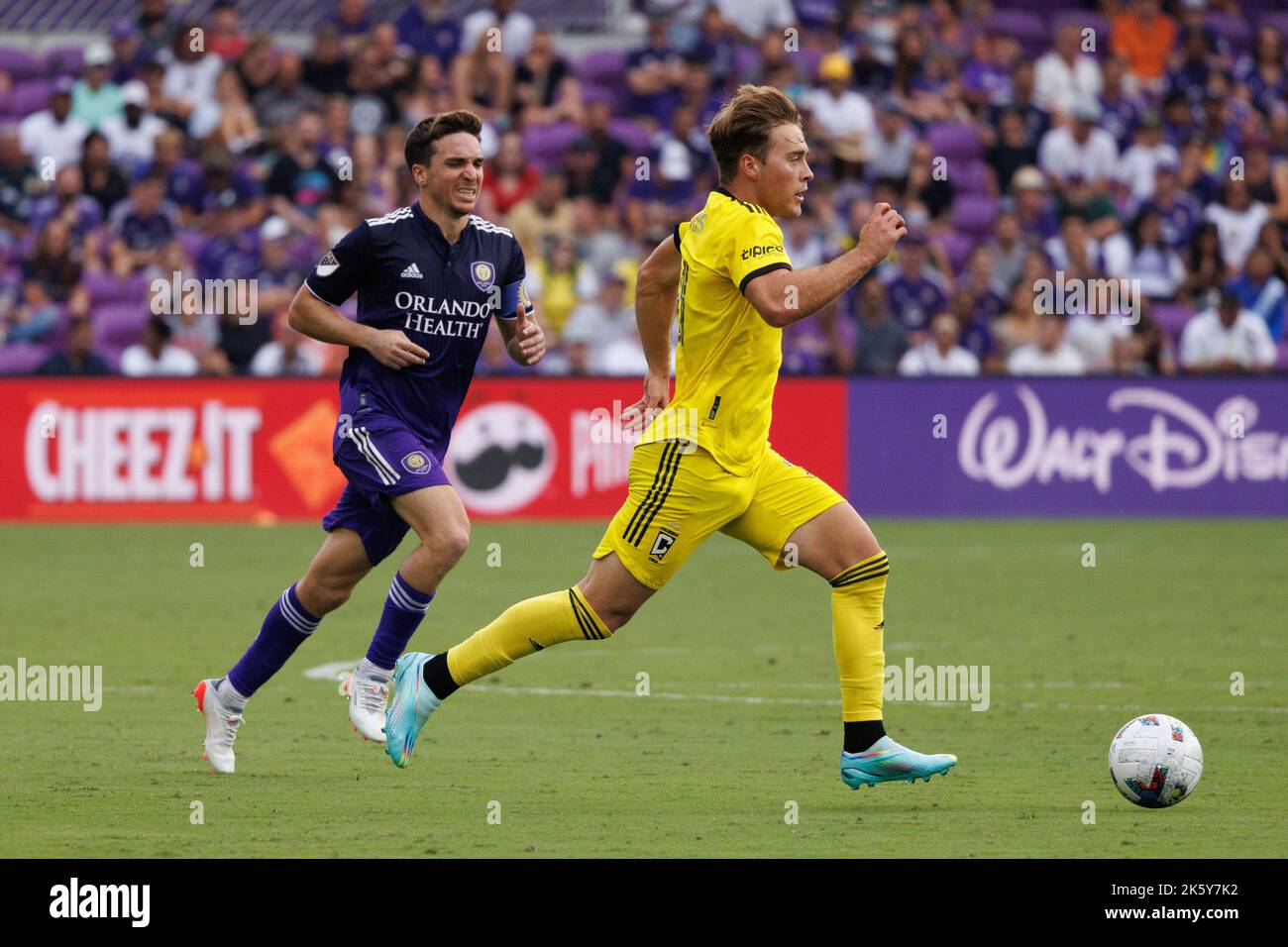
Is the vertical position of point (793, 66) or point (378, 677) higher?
point (793, 66)

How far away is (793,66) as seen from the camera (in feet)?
77.9

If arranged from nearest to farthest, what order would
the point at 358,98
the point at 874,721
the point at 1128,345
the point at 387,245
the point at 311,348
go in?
the point at 874,721
the point at 387,245
the point at 311,348
the point at 1128,345
the point at 358,98

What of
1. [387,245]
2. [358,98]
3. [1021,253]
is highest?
[358,98]

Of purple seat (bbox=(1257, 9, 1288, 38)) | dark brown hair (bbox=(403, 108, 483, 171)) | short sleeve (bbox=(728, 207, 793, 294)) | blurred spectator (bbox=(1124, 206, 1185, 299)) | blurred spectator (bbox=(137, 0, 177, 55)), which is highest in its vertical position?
purple seat (bbox=(1257, 9, 1288, 38))

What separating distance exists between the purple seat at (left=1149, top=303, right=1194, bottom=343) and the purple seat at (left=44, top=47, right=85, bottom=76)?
11.6m

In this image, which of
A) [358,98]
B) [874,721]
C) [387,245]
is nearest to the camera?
[874,721]

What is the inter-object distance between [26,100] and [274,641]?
16.0 metres

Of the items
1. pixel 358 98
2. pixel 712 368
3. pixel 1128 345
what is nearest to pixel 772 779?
pixel 712 368

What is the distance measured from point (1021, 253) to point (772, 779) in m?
14.6

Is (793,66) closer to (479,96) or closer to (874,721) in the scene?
(479,96)

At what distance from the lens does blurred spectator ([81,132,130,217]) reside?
2095 centimetres

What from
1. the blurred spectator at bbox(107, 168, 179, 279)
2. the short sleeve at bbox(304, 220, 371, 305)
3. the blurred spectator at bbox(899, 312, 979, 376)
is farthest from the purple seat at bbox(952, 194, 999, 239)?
the short sleeve at bbox(304, 220, 371, 305)

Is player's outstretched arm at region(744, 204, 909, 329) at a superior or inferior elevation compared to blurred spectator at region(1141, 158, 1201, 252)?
inferior

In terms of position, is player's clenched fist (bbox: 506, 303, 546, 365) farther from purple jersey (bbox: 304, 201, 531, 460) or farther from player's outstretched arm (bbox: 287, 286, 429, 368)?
player's outstretched arm (bbox: 287, 286, 429, 368)
